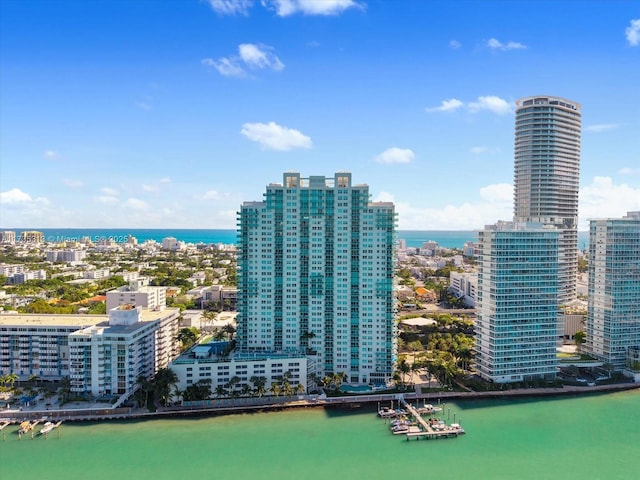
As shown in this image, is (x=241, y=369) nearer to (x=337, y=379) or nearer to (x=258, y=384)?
(x=258, y=384)

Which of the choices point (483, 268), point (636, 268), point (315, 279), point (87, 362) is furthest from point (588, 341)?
point (87, 362)

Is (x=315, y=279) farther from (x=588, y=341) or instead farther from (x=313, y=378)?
(x=588, y=341)

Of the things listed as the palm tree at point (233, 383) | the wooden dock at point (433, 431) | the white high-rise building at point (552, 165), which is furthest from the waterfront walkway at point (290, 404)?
the white high-rise building at point (552, 165)

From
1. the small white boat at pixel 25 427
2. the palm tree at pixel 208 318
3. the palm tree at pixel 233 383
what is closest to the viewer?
the small white boat at pixel 25 427

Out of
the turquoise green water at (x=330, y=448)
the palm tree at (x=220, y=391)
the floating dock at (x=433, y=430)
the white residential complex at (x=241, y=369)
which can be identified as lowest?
the turquoise green water at (x=330, y=448)

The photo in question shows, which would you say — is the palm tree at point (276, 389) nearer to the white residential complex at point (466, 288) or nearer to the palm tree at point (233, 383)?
the palm tree at point (233, 383)

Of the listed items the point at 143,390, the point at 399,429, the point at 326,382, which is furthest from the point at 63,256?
the point at 399,429

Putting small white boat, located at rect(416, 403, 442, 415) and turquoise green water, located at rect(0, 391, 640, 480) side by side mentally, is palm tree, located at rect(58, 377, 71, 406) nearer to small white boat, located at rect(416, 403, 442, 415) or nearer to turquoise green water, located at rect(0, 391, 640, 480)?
turquoise green water, located at rect(0, 391, 640, 480)
